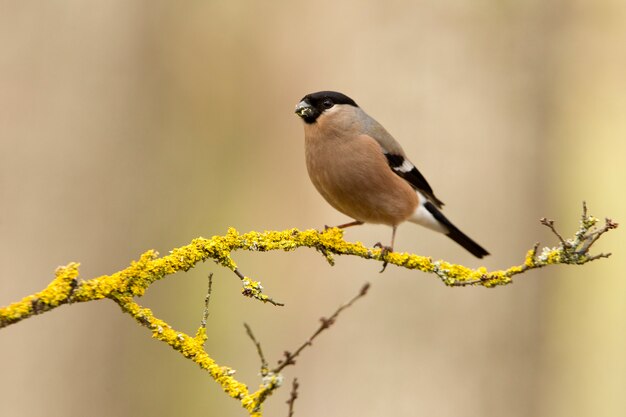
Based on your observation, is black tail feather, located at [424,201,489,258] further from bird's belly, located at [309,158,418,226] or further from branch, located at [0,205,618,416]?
branch, located at [0,205,618,416]

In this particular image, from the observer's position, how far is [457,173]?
6.05 meters

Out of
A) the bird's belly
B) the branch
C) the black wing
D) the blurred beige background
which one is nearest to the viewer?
the branch

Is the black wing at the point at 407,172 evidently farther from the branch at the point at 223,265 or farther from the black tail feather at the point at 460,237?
the branch at the point at 223,265

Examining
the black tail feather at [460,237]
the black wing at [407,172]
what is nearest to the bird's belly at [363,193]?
the black wing at [407,172]

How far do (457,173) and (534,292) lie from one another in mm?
1135

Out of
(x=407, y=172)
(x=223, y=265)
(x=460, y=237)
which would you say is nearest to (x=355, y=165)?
(x=407, y=172)

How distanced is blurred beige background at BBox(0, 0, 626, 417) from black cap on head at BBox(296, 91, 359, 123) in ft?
5.04

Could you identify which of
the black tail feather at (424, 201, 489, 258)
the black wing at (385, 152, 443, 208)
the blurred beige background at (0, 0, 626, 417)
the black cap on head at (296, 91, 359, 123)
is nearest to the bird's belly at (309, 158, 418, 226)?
the black wing at (385, 152, 443, 208)

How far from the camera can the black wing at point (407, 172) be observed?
475 centimetres

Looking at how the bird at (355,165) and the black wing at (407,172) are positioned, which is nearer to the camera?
the bird at (355,165)

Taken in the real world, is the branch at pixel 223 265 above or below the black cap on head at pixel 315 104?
below

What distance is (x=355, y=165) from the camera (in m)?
4.34

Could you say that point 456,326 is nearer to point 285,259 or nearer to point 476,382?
point 476,382

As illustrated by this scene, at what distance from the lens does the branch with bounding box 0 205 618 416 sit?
2.22m
